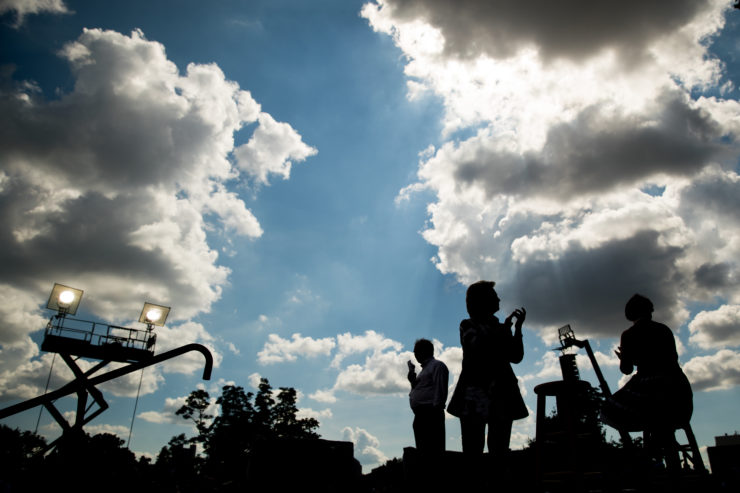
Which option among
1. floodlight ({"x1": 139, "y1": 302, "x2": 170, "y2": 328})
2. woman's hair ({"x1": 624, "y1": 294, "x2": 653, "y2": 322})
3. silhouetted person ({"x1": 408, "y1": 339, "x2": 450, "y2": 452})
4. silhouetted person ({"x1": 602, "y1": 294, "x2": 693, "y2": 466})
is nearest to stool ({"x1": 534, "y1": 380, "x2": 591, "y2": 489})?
silhouetted person ({"x1": 602, "y1": 294, "x2": 693, "y2": 466})

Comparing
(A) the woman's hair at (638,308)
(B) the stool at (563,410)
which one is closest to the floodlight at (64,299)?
(B) the stool at (563,410)

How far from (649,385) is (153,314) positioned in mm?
21089

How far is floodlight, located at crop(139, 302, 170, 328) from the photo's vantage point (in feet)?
63.8

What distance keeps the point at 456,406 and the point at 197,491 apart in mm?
4142

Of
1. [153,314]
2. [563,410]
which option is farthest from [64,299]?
[563,410]

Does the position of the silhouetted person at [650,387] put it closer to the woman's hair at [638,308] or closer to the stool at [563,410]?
the woman's hair at [638,308]

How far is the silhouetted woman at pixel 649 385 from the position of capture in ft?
12.6

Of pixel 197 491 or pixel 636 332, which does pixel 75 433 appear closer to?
pixel 197 491

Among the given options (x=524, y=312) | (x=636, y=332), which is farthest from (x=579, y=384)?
(x=636, y=332)

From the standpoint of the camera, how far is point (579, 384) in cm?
354

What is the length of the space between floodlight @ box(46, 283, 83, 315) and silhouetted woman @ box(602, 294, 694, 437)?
21.2 m

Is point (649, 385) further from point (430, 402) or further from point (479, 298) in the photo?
point (430, 402)

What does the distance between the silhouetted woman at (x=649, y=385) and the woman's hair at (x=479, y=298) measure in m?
1.75

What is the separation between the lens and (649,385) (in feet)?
13.2
